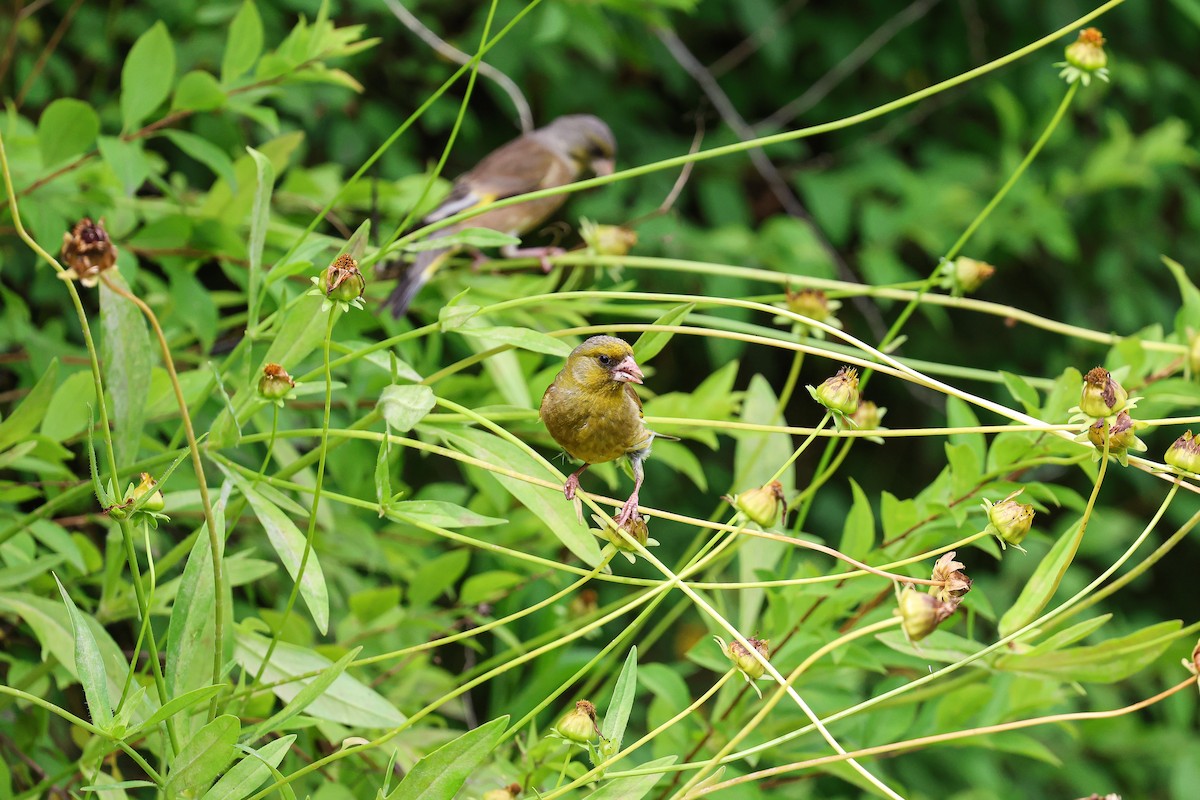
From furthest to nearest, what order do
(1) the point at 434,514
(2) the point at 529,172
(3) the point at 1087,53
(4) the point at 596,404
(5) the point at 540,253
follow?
(2) the point at 529,172
(5) the point at 540,253
(3) the point at 1087,53
(4) the point at 596,404
(1) the point at 434,514

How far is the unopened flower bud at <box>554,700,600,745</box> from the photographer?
1020 mm

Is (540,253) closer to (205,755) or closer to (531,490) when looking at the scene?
(531,490)

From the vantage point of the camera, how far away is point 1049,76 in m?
3.48

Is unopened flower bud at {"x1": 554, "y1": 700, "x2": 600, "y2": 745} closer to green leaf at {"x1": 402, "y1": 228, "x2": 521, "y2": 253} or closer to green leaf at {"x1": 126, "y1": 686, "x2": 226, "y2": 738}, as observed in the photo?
green leaf at {"x1": 126, "y1": 686, "x2": 226, "y2": 738}

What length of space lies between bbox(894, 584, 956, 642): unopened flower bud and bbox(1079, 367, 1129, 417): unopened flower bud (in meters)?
0.22

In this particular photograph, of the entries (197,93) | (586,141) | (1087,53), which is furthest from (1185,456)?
(586,141)

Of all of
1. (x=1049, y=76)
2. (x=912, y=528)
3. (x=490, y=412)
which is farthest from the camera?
(x=1049, y=76)

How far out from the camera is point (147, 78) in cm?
147

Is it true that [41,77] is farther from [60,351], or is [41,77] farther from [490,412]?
[490,412]

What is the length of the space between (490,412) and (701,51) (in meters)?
2.42

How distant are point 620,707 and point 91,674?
42 centimetres

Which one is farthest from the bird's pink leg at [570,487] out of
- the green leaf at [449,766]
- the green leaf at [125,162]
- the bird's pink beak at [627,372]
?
the green leaf at [125,162]

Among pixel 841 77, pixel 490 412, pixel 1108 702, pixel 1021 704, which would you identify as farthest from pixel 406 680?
pixel 1108 702

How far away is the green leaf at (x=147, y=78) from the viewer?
146 cm
